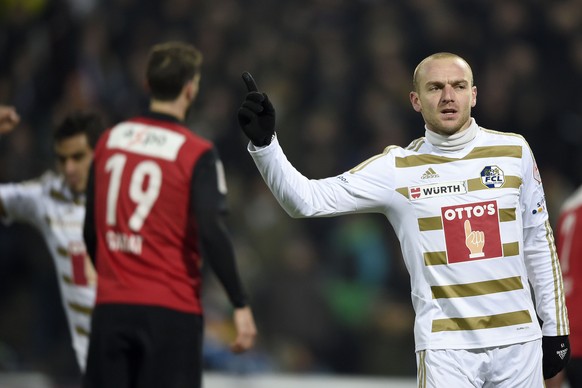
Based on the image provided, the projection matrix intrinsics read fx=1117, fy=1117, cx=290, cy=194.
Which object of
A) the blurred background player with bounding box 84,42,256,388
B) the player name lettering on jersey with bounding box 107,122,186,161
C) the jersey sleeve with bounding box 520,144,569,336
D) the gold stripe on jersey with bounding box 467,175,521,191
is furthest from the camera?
the player name lettering on jersey with bounding box 107,122,186,161

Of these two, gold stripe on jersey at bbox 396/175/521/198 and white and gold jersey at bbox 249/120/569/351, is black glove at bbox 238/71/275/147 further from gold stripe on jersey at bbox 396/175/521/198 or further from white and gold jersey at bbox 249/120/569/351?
gold stripe on jersey at bbox 396/175/521/198

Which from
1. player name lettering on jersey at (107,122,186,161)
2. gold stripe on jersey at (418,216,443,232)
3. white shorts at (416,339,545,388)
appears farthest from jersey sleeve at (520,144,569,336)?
player name lettering on jersey at (107,122,186,161)

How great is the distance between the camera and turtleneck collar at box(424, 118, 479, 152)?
4570 mm

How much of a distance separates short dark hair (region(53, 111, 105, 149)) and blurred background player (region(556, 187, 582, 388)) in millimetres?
2679

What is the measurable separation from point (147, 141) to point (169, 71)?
14.8 inches

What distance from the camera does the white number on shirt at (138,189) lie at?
4.96 metres

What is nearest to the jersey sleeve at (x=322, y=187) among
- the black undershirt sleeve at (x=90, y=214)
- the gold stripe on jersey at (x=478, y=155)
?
the gold stripe on jersey at (x=478, y=155)

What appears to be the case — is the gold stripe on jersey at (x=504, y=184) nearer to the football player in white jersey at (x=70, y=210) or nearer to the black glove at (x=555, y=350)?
the black glove at (x=555, y=350)

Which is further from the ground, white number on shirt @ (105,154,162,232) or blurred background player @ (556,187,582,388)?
white number on shirt @ (105,154,162,232)

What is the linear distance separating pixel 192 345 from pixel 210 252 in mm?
425

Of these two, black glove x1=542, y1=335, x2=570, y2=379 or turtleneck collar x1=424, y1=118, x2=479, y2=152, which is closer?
turtleneck collar x1=424, y1=118, x2=479, y2=152

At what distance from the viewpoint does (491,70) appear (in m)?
10.1

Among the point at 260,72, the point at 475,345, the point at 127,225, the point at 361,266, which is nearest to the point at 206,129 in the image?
the point at 260,72

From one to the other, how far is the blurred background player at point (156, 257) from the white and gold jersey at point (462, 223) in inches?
26.6
